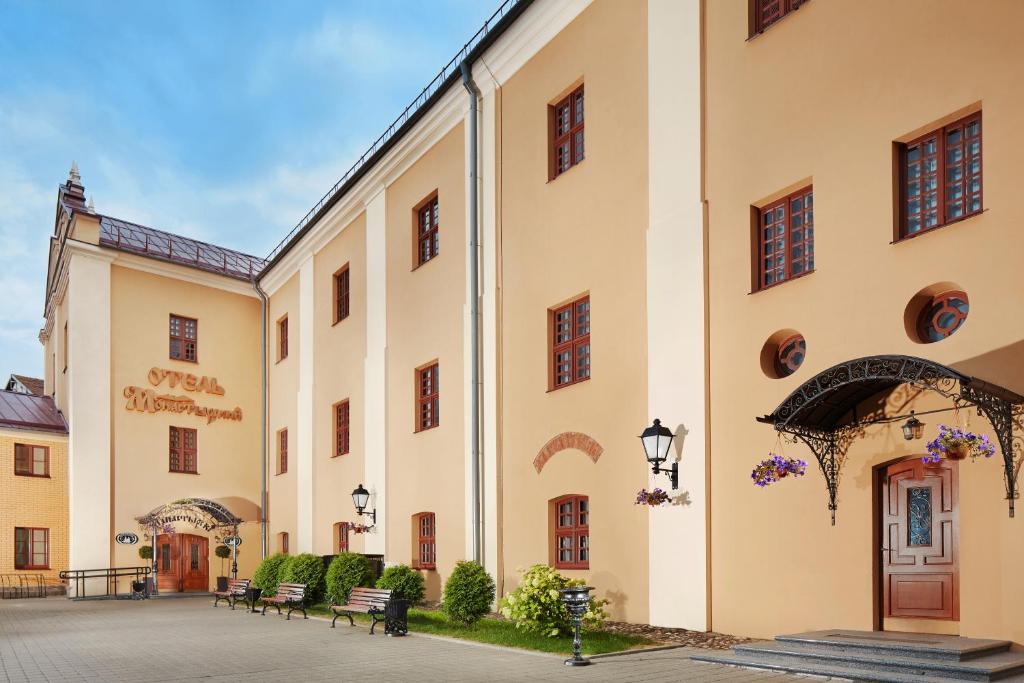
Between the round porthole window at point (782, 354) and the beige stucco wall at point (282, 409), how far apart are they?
18352 mm

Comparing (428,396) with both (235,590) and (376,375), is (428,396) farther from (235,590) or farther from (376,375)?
(235,590)

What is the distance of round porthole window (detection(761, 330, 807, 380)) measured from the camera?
11.5 meters

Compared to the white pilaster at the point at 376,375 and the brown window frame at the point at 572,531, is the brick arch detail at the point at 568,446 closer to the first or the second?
the brown window frame at the point at 572,531

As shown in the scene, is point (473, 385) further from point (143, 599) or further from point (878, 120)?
point (143, 599)

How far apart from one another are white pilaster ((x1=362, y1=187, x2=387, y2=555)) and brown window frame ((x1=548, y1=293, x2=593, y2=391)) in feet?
22.6

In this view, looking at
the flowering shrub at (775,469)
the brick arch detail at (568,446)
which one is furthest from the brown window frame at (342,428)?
the flowering shrub at (775,469)

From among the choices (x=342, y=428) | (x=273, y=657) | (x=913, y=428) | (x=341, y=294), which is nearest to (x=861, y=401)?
(x=913, y=428)

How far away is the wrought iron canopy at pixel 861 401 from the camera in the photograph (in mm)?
8688

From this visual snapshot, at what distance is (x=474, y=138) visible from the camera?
18344mm

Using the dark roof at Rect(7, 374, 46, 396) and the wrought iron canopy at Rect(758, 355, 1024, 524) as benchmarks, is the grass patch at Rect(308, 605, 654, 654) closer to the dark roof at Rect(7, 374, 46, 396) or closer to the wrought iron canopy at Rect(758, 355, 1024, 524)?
the wrought iron canopy at Rect(758, 355, 1024, 524)

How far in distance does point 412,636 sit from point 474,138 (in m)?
9.63

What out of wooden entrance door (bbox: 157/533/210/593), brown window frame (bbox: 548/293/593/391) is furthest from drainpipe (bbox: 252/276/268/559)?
brown window frame (bbox: 548/293/593/391)

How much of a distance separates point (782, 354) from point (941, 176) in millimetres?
2956

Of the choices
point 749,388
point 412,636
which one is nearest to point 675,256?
point 749,388
